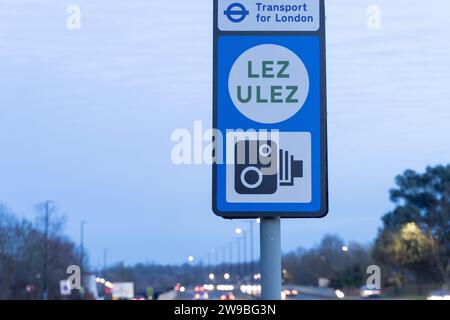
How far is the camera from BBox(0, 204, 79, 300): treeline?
35.2 meters

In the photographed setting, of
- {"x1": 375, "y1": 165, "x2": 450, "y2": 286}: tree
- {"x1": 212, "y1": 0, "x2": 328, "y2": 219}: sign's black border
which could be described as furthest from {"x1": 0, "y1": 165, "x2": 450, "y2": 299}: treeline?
{"x1": 212, "y1": 0, "x2": 328, "y2": 219}: sign's black border

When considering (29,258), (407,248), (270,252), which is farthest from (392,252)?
(270,252)

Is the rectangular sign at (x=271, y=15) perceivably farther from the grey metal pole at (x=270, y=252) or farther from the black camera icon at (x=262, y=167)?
the grey metal pole at (x=270, y=252)

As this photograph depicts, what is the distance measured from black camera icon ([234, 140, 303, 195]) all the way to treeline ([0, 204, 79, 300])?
27139 mm

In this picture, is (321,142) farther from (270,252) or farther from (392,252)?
(392,252)

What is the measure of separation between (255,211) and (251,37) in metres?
0.87

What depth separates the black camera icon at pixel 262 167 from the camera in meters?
4.38

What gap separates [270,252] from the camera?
4469 mm

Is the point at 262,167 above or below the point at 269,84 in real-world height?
below

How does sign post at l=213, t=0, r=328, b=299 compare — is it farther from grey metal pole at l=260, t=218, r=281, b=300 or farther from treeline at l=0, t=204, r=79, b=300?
treeline at l=0, t=204, r=79, b=300

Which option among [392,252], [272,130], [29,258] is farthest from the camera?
[392,252]

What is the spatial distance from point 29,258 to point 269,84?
39.2 meters

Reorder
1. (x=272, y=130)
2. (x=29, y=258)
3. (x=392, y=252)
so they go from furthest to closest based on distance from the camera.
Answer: (x=392, y=252), (x=29, y=258), (x=272, y=130)
